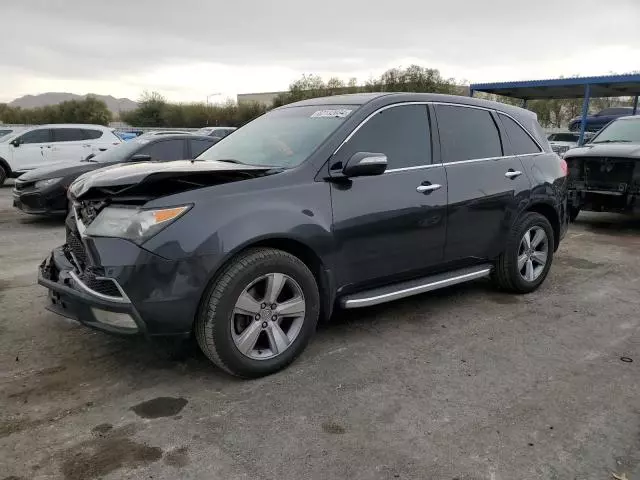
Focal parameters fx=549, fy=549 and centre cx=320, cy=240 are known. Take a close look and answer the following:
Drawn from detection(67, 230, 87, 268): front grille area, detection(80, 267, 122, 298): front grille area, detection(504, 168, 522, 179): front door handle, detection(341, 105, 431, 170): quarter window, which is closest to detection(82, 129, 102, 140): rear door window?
detection(67, 230, 87, 268): front grille area

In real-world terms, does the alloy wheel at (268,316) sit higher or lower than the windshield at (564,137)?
higher

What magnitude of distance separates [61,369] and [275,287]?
153 cm

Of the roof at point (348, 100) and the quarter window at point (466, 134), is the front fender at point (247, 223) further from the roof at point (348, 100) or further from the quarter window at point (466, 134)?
the quarter window at point (466, 134)

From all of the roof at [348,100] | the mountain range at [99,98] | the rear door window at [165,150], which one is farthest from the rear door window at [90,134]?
the mountain range at [99,98]

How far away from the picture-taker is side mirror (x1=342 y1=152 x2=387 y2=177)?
3.64m

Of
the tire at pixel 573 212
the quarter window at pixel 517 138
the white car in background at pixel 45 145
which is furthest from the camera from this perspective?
the white car in background at pixel 45 145

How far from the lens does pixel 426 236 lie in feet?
13.9

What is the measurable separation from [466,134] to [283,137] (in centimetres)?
162

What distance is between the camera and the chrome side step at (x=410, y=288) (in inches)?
154

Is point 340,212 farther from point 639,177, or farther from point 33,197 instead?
point 33,197

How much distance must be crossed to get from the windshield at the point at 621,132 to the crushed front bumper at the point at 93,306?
8.57 metres

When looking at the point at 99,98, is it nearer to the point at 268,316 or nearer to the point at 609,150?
the point at 609,150

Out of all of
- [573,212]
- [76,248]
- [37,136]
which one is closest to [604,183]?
[573,212]

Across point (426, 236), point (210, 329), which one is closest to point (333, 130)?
point (426, 236)
